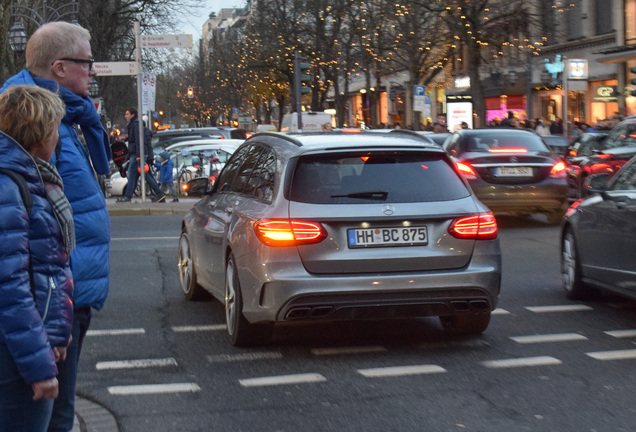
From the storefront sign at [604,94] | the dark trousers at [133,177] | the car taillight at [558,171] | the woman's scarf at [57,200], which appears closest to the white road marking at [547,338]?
the woman's scarf at [57,200]

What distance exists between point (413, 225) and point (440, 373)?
3.32 ft

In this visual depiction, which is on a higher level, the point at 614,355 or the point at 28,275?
the point at 28,275

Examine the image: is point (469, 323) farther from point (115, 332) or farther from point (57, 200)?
point (57, 200)

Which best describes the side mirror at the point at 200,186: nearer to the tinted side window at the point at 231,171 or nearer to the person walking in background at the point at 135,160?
the tinted side window at the point at 231,171

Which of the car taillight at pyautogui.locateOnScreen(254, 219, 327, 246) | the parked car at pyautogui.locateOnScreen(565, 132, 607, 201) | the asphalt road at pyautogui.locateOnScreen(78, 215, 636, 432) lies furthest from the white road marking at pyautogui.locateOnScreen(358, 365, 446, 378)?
the parked car at pyautogui.locateOnScreen(565, 132, 607, 201)

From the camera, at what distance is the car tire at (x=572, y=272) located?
31.1ft

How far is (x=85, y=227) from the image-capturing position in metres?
3.94

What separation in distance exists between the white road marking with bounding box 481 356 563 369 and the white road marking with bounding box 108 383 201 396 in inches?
74.5

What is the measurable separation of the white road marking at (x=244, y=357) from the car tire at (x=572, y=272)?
11.2ft

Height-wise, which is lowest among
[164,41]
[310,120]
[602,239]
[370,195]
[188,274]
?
[188,274]

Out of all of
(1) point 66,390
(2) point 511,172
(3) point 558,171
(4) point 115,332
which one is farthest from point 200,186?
(3) point 558,171

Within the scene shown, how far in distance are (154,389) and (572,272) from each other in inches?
186

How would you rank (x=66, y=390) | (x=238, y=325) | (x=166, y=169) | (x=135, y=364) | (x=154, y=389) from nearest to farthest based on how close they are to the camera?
1. (x=66, y=390)
2. (x=154, y=389)
3. (x=135, y=364)
4. (x=238, y=325)
5. (x=166, y=169)

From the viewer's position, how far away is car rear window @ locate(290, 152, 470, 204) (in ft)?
23.2
